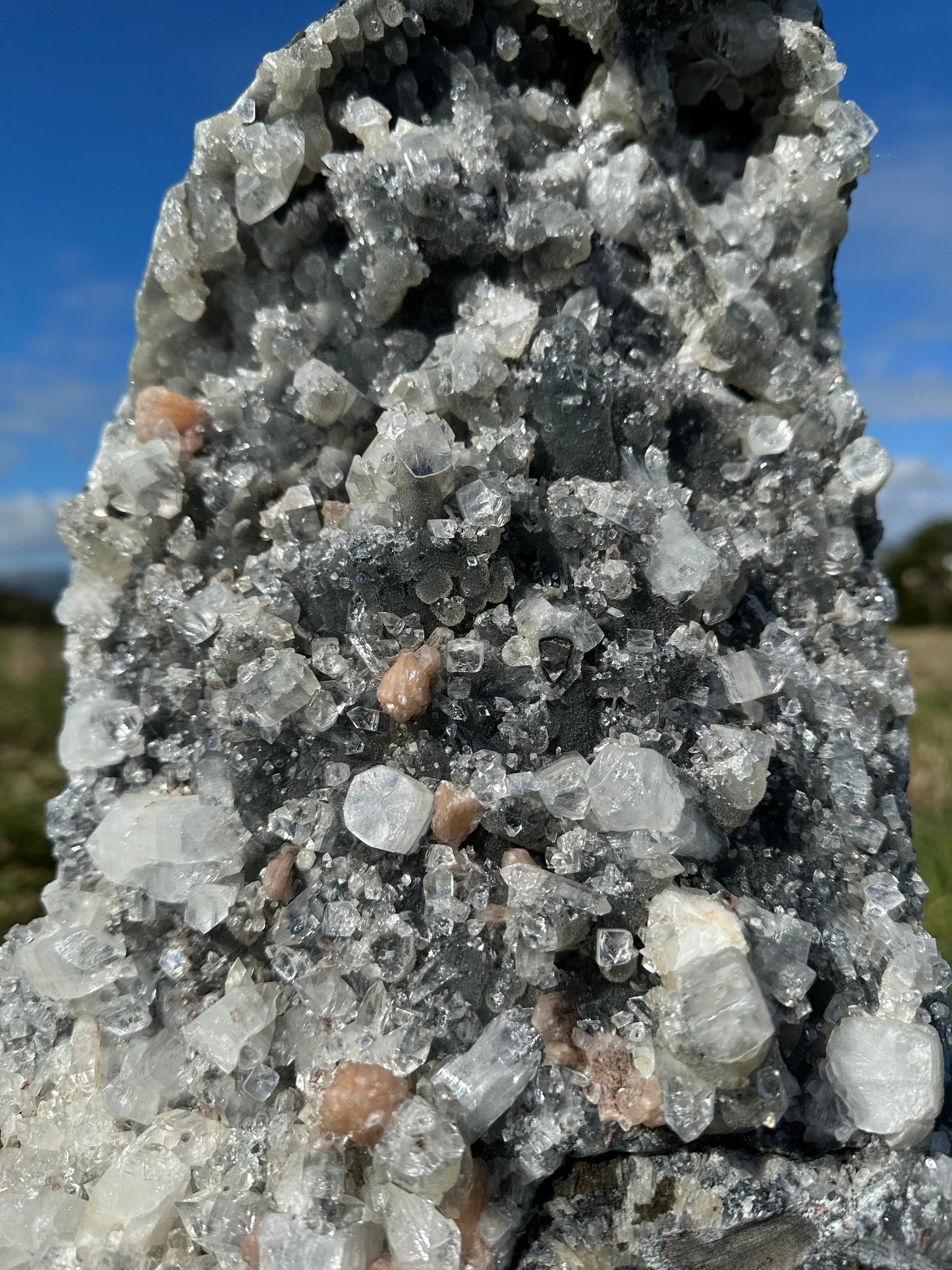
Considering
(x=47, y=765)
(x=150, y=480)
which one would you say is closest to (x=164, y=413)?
(x=150, y=480)

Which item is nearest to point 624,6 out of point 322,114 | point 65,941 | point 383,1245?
point 322,114

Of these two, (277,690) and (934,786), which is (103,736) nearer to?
(277,690)

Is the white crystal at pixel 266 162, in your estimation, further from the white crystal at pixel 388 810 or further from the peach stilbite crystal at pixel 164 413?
the white crystal at pixel 388 810

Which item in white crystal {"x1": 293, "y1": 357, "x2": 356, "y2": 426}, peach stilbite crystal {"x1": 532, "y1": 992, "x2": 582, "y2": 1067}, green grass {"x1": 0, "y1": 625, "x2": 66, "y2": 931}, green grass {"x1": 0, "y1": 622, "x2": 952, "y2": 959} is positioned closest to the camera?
peach stilbite crystal {"x1": 532, "y1": 992, "x2": 582, "y2": 1067}

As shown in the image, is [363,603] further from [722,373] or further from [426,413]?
[722,373]

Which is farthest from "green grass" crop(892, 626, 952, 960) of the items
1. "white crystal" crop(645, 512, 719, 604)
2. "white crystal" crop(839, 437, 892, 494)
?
"white crystal" crop(645, 512, 719, 604)

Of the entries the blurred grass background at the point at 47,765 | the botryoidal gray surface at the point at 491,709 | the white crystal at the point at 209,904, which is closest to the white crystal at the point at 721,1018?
the botryoidal gray surface at the point at 491,709

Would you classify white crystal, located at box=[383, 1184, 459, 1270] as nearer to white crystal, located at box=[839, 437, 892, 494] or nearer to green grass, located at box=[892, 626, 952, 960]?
white crystal, located at box=[839, 437, 892, 494]

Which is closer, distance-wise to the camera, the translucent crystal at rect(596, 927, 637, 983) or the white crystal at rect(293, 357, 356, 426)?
the translucent crystal at rect(596, 927, 637, 983)
